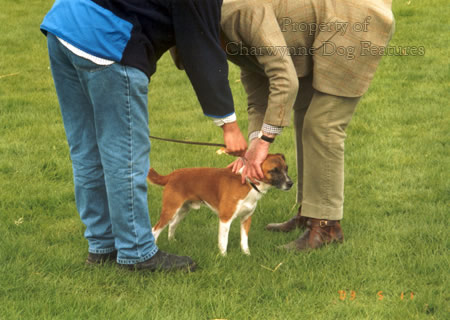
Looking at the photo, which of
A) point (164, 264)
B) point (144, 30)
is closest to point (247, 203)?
point (164, 264)

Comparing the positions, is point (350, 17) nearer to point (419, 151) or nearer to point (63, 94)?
point (63, 94)

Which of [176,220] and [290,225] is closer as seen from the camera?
[176,220]

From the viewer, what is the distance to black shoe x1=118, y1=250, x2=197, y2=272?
3.75 meters

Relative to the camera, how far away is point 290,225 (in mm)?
4648

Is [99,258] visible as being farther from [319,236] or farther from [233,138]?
[319,236]

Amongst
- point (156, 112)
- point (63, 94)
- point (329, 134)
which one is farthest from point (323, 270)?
point (156, 112)

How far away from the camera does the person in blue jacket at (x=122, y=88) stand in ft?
10.3

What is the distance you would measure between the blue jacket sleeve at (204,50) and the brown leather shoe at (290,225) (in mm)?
1470

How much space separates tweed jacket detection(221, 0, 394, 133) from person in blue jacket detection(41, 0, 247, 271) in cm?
34

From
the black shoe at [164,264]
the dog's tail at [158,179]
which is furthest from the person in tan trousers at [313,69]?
the black shoe at [164,264]

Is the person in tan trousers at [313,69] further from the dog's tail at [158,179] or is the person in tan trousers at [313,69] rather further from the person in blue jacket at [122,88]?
the dog's tail at [158,179]

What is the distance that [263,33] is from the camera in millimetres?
3523

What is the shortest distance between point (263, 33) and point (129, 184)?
1.17 m

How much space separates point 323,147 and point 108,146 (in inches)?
60.7
